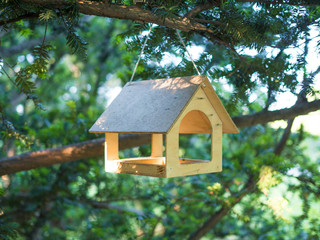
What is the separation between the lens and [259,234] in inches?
178

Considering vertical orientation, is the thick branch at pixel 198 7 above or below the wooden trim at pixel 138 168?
above

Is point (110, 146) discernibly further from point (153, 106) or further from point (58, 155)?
point (58, 155)

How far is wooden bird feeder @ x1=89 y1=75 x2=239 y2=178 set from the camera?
163cm

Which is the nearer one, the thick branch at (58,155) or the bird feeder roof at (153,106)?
the bird feeder roof at (153,106)

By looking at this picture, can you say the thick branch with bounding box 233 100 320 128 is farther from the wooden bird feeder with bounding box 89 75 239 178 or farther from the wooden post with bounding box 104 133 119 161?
the wooden post with bounding box 104 133 119 161

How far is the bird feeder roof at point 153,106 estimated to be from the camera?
5.36 ft

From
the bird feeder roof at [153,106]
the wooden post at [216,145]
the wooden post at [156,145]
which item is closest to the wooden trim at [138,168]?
the bird feeder roof at [153,106]

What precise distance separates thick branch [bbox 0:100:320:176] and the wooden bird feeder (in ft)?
2.29

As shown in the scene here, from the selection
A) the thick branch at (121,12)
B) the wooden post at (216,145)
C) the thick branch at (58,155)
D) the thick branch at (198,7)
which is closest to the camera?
the thick branch at (121,12)

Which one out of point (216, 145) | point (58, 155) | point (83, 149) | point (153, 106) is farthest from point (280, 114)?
point (58, 155)

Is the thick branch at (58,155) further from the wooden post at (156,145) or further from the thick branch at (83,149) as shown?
the wooden post at (156,145)

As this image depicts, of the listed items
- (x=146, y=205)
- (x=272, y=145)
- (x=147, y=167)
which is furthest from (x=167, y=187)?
(x=147, y=167)

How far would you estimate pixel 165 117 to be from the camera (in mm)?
1627

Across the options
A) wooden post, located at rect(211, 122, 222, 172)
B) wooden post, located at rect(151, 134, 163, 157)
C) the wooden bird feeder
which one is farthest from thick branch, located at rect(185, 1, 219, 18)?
wooden post, located at rect(151, 134, 163, 157)
